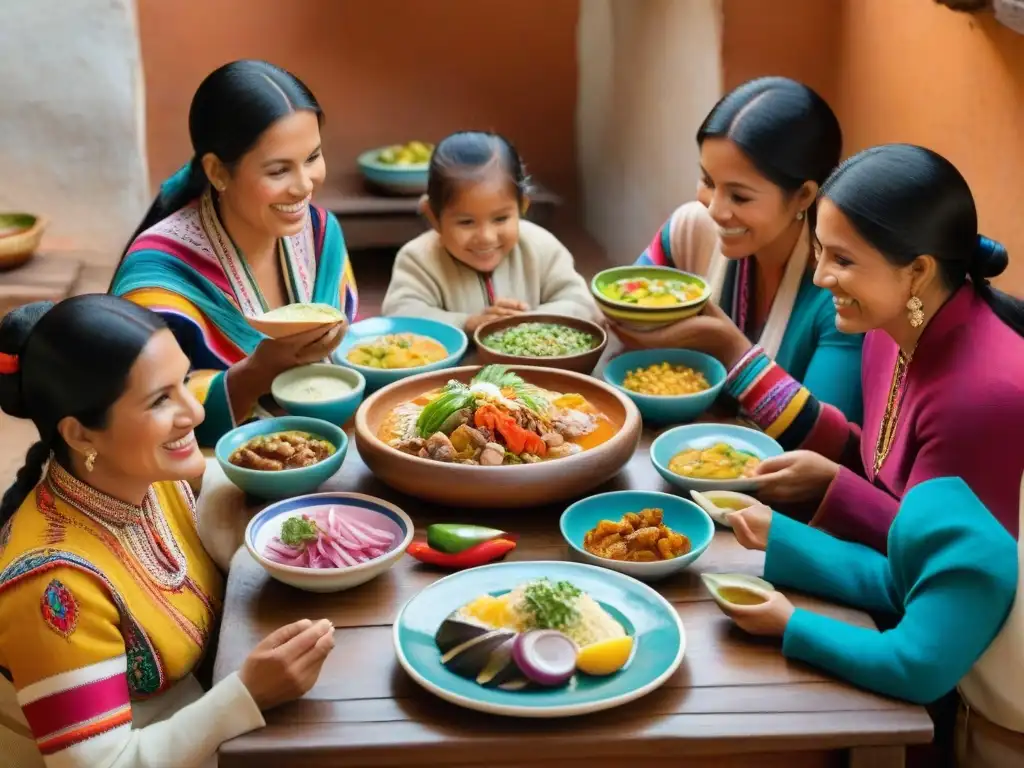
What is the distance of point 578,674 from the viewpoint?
175 centimetres

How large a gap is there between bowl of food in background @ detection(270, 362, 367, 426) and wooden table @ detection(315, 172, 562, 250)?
271 centimetres

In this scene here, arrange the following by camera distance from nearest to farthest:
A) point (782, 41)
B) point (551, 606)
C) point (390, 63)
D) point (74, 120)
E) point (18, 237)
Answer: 1. point (551, 606)
2. point (782, 41)
3. point (18, 237)
4. point (74, 120)
5. point (390, 63)

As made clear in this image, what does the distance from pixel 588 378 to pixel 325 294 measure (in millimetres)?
966

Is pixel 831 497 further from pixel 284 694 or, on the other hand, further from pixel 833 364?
pixel 284 694

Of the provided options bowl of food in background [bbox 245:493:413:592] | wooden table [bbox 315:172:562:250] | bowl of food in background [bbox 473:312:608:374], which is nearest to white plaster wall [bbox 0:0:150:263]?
wooden table [bbox 315:172:562:250]

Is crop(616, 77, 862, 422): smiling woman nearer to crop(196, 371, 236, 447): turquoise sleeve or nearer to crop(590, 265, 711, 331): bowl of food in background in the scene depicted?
crop(590, 265, 711, 331): bowl of food in background

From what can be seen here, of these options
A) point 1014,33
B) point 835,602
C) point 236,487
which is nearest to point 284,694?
point 236,487

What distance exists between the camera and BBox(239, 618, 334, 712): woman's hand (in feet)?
5.51

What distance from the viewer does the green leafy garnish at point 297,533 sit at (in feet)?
6.57

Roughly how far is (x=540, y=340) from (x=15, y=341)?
1.27m

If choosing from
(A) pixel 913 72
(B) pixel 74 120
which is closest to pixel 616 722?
(A) pixel 913 72

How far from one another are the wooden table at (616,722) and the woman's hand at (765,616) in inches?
1.2

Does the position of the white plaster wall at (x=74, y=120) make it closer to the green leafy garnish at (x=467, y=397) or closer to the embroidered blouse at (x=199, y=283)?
the embroidered blouse at (x=199, y=283)

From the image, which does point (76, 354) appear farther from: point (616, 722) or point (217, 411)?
point (616, 722)
